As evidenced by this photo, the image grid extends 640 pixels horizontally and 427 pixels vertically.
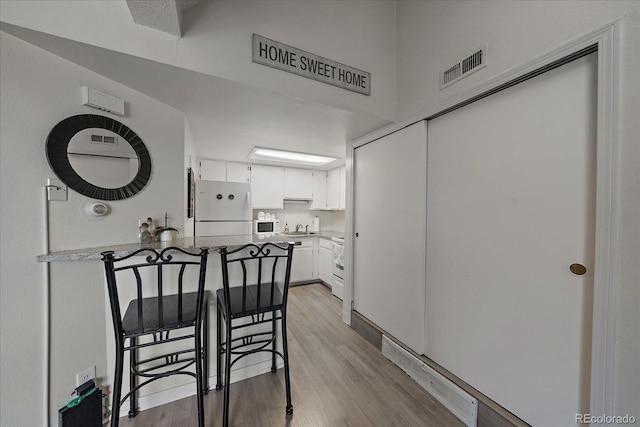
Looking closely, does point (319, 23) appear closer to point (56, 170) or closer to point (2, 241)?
point (56, 170)

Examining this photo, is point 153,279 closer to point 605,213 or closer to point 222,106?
point 222,106

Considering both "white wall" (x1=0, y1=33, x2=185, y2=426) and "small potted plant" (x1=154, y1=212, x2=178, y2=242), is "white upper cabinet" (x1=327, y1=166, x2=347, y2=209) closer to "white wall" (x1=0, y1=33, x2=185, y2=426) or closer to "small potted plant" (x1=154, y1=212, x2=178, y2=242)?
"small potted plant" (x1=154, y1=212, x2=178, y2=242)

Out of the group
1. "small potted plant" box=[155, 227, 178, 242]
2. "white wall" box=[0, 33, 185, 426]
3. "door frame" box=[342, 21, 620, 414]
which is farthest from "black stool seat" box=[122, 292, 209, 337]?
"door frame" box=[342, 21, 620, 414]

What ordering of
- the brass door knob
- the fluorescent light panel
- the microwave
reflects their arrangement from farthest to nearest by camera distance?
1. the microwave
2. the fluorescent light panel
3. the brass door knob

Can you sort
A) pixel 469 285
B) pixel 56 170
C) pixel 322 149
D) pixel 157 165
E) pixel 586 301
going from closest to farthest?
pixel 586 301 → pixel 56 170 → pixel 469 285 → pixel 157 165 → pixel 322 149

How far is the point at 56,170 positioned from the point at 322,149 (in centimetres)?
246

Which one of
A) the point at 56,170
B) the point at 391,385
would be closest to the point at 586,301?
the point at 391,385

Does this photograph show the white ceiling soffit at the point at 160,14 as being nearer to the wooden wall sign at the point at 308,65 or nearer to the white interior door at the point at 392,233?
the wooden wall sign at the point at 308,65

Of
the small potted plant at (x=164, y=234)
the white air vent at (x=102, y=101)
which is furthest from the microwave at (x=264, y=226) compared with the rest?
the white air vent at (x=102, y=101)

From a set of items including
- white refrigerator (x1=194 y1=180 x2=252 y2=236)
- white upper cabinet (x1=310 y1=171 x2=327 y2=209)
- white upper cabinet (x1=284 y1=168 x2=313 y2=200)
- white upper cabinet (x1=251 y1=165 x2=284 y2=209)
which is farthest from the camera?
white upper cabinet (x1=310 y1=171 x2=327 y2=209)

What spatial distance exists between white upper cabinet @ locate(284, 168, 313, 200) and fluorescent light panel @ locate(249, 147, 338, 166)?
1.20 feet

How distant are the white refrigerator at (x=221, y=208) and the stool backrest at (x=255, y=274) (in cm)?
149

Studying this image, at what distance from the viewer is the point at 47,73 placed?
1.27 metres

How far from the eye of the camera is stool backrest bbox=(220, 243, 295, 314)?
56.2 inches
